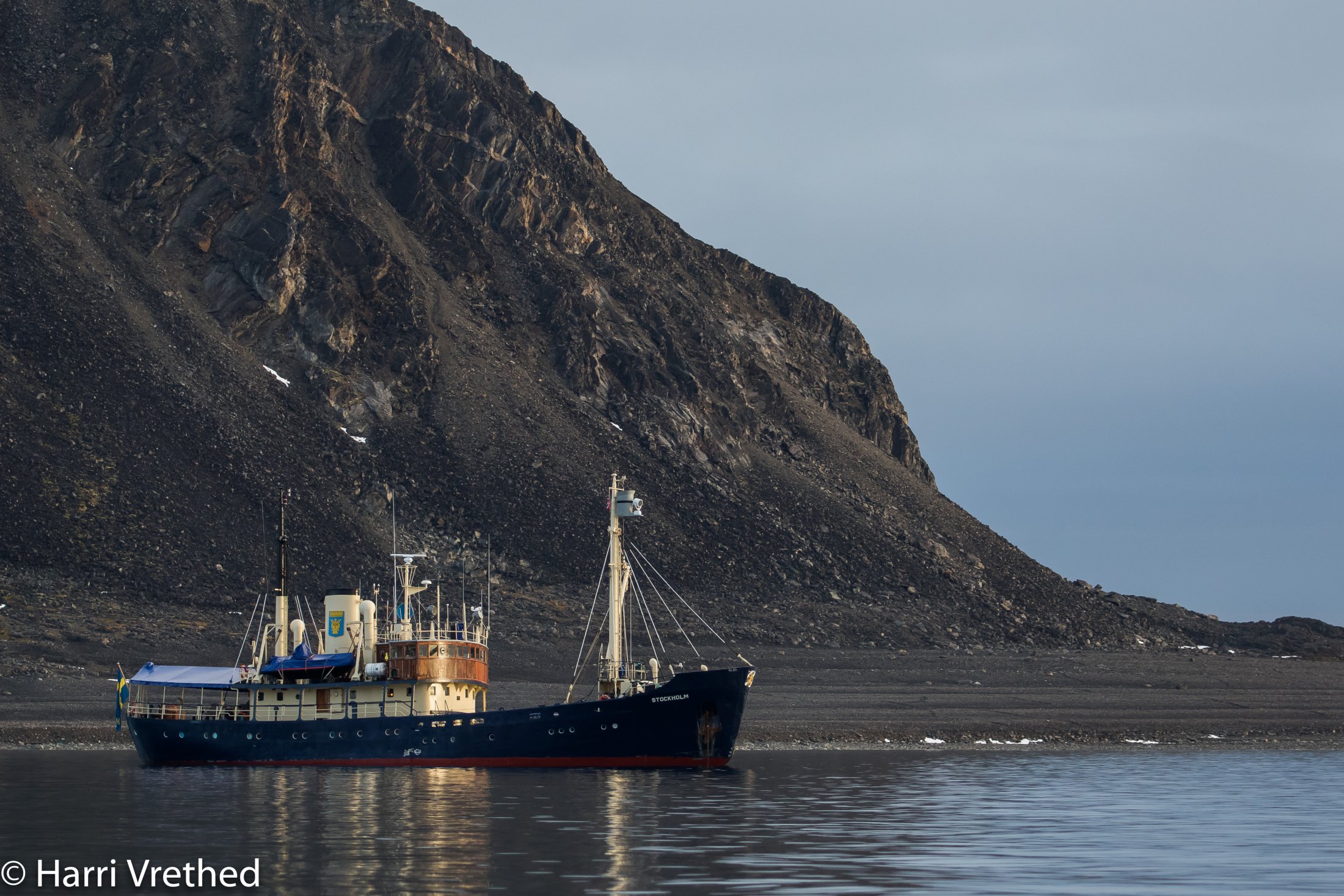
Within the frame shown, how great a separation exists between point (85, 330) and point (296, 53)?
5292 cm

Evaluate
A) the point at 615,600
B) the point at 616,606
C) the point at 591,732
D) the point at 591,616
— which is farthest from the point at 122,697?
the point at 591,616

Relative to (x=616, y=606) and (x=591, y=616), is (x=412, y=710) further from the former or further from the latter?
(x=591, y=616)

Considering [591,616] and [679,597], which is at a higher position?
[679,597]

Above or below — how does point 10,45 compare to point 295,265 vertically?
above

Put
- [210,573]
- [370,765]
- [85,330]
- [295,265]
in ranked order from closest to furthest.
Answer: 1. [370,765]
2. [210,573]
3. [85,330]
4. [295,265]

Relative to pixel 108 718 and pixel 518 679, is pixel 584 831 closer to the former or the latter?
pixel 108 718

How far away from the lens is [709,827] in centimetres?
4159

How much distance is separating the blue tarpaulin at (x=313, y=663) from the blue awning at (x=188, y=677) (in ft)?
9.05

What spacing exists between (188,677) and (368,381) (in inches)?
3474

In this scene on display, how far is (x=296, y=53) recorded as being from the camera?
178500 millimetres

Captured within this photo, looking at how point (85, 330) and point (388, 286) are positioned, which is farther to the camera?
point (388, 286)

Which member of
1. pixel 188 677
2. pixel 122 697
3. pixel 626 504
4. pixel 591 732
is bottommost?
pixel 591 732

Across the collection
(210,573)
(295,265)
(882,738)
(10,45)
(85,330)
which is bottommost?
(882,738)

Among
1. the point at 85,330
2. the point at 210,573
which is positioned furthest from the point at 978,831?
the point at 85,330
